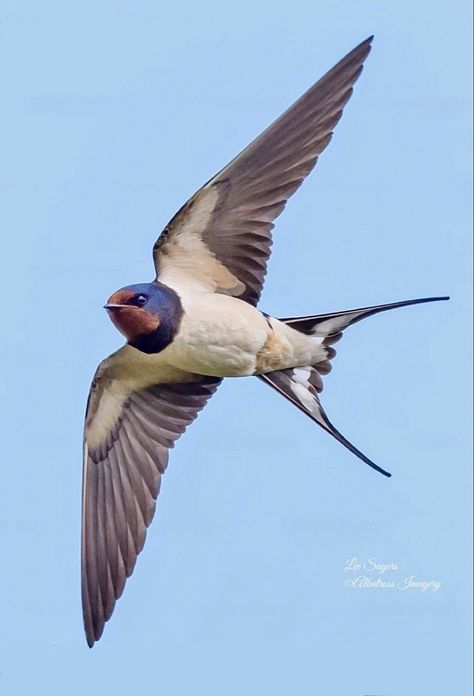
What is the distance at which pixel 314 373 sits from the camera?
4.38m

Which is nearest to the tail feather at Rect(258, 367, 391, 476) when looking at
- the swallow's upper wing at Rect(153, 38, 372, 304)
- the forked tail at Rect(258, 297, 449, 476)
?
the forked tail at Rect(258, 297, 449, 476)

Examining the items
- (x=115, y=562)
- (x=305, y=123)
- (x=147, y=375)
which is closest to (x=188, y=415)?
(x=147, y=375)

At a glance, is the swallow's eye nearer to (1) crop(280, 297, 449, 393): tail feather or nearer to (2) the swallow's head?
(2) the swallow's head

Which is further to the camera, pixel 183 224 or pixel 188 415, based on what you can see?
pixel 188 415

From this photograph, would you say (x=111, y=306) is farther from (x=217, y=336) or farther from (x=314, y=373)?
(x=314, y=373)

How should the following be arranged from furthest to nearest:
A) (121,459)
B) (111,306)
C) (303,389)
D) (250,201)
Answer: (121,459), (303,389), (250,201), (111,306)

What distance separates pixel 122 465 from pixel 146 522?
0.63 feet

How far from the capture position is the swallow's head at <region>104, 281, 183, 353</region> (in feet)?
13.3

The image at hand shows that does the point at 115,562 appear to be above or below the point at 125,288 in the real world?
below

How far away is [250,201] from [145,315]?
412 millimetres

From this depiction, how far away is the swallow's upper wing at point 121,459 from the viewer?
440 cm

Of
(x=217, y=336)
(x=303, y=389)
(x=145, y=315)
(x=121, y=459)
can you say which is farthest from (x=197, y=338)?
(x=121, y=459)

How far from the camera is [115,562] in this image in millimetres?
4410

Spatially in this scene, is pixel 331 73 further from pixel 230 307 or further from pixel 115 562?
pixel 115 562
